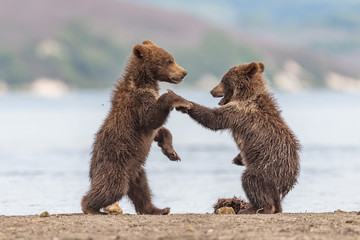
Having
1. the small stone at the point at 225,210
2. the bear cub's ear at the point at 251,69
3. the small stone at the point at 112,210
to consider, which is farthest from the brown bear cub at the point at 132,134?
the bear cub's ear at the point at 251,69

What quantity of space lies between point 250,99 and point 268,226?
238cm

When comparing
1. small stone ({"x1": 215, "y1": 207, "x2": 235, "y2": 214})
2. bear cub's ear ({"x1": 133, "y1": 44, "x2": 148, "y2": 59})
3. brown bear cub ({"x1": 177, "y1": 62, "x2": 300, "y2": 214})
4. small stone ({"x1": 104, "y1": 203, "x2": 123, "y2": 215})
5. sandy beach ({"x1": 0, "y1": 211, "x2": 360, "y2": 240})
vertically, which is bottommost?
sandy beach ({"x1": 0, "y1": 211, "x2": 360, "y2": 240})

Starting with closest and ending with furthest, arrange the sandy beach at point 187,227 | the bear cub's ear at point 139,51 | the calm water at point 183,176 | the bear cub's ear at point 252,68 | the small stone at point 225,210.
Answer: the sandy beach at point 187,227
the small stone at point 225,210
the bear cub's ear at point 139,51
the bear cub's ear at point 252,68
the calm water at point 183,176

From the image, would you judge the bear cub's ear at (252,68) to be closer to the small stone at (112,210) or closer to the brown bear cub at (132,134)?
the brown bear cub at (132,134)

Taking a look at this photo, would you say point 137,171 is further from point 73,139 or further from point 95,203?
point 73,139

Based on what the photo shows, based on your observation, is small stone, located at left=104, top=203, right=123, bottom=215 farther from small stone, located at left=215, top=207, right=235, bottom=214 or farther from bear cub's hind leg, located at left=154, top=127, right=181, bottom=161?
small stone, located at left=215, top=207, right=235, bottom=214

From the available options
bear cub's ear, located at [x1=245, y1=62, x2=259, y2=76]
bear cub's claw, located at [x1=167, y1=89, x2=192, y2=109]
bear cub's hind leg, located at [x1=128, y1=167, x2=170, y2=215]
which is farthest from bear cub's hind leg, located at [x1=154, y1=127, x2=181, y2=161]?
bear cub's ear, located at [x1=245, y1=62, x2=259, y2=76]

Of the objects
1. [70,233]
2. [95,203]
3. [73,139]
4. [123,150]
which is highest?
[73,139]

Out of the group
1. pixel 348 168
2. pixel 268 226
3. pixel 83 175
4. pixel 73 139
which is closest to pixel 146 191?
pixel 268 226

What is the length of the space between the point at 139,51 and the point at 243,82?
1.34 metres

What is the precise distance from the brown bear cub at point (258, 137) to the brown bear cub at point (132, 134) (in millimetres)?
494

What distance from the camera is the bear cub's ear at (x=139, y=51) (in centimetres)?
905

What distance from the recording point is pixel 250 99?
29.6ft

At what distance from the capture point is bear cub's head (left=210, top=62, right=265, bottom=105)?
911 cm
